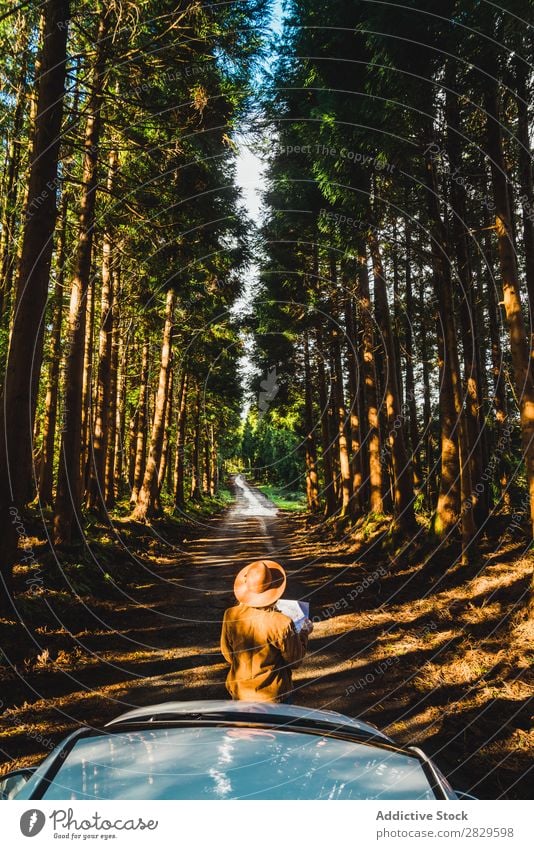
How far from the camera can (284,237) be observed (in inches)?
971

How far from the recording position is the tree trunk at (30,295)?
683 cm

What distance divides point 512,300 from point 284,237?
59.7 ft

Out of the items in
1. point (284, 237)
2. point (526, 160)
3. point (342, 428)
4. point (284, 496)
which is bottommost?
point (284, 496)

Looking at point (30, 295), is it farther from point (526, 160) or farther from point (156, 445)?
point (156, 445)

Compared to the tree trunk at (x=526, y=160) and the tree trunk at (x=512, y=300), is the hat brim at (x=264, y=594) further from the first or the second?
the tree trunk at (x=526, y=160)

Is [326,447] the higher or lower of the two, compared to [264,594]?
higher

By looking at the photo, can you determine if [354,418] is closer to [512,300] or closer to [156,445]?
[156,445]

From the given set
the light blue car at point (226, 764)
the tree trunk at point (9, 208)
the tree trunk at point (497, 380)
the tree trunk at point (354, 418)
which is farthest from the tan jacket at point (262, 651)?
the tree trunk at point (354, 418)

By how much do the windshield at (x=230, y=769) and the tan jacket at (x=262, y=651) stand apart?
1.47 metres

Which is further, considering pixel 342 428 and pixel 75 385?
pixel 342 428

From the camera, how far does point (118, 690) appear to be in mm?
6758

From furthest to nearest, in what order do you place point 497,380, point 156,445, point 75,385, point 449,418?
point 156,445 < point 497,380 < point 449,418 < point 75,385

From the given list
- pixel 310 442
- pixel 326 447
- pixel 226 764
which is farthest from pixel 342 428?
pixel 226 764

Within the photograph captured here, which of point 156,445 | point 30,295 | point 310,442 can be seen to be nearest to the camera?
point 30,295
